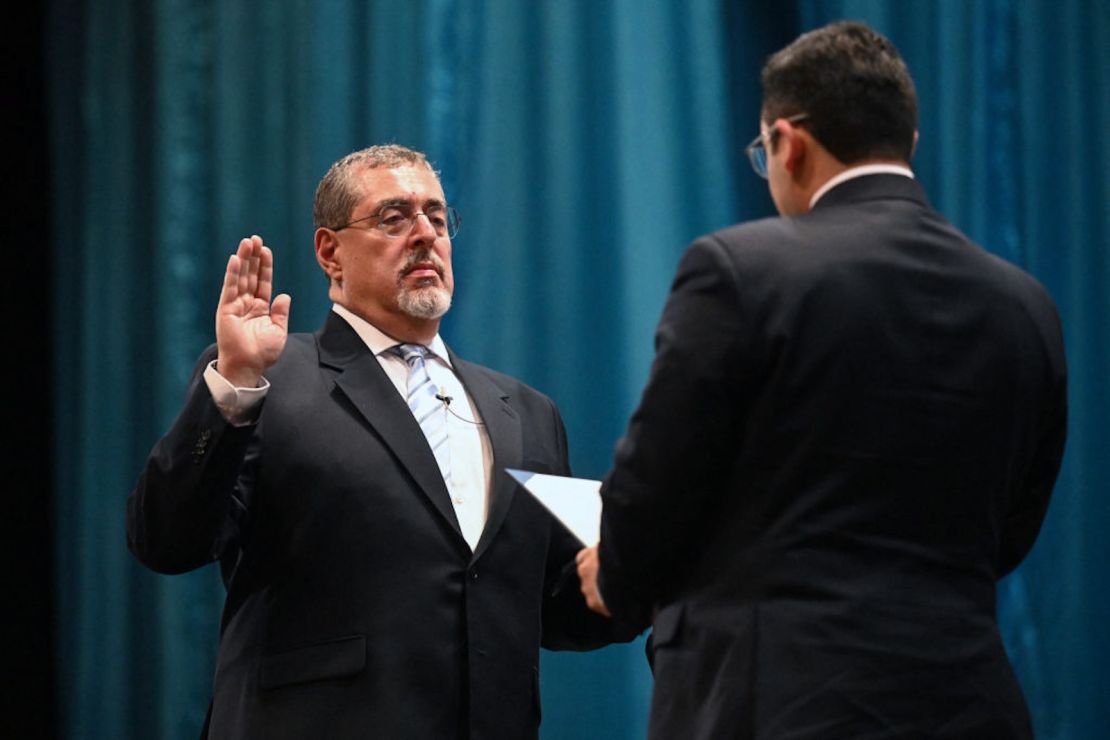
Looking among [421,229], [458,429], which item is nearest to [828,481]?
[458,429]

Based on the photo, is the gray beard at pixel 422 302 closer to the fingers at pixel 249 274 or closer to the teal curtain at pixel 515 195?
the fingers at pixel 249 274

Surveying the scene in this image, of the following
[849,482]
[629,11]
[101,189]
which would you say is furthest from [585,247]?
[849,482]

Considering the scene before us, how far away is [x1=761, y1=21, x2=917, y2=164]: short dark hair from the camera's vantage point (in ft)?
5.04

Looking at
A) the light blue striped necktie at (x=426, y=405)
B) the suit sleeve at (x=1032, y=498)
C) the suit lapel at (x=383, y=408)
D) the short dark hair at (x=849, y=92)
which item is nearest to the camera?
the short dark hair at (x=849, y=92)

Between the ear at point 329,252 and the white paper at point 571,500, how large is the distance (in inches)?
34.6

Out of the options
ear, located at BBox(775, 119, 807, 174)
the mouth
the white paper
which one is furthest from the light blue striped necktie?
ear, located at BBox(775, 119, 807, 174)

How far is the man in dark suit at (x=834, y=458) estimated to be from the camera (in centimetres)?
142

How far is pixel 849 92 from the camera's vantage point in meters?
1.53

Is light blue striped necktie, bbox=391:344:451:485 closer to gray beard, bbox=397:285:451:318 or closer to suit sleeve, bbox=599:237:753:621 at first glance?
gray beard, bbox=397:285:451:318

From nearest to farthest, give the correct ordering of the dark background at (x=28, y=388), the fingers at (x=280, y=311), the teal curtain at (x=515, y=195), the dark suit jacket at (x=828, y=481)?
1. the dark suit jacket at (x=828, y=481)
2. the fingers at (x=280, y=311)
3. the teal curtain at (x=515, y=195)
4. the dark background at (x=28, y=388)

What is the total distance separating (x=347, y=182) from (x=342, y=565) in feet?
2.71

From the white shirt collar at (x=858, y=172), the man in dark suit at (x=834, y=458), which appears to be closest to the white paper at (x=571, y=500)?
the man in dark suit at (x=834, y=458)

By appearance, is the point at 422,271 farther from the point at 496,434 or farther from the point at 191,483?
the point at 191,483

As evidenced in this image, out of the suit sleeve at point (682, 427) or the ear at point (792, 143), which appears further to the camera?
the ear at point (792, 143)
